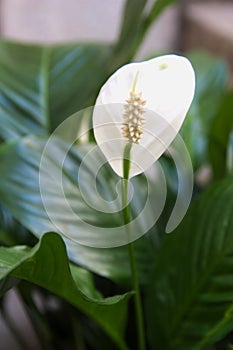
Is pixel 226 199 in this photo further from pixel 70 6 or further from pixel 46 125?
pixel 70 6

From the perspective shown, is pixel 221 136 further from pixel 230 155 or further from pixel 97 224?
pixel 97 224

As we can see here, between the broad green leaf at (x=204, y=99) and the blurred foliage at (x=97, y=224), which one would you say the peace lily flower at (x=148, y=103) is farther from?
the broad green leaf at (x=204, y=99)

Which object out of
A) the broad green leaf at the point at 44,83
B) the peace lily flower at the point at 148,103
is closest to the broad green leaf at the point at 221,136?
the broad green leaf at the point at 44,83

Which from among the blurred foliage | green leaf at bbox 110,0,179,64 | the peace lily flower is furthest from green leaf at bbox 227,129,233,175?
the peace lily flower

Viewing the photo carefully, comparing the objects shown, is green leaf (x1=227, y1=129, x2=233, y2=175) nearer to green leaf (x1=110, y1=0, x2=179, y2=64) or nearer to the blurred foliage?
the blurred foliage

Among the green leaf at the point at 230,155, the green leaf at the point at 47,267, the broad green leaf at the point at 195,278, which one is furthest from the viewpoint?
the green leaf at the point at 230,155

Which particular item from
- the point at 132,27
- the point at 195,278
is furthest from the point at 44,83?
the point at 195,278
